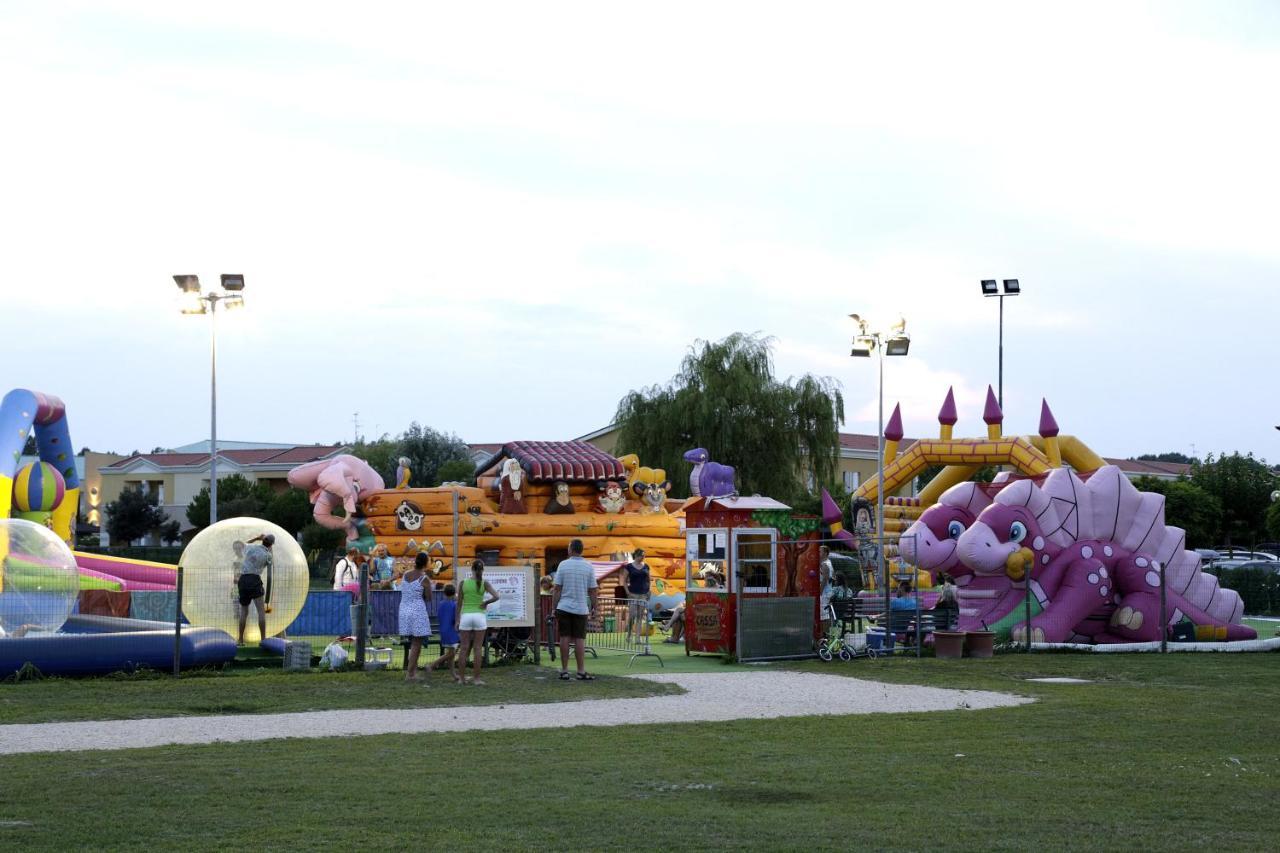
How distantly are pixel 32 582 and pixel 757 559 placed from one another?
1044cm

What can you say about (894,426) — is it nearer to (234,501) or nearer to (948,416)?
(948,416)

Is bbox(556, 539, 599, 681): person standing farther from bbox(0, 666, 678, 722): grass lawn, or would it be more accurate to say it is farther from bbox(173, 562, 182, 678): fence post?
bbox(173, 562, 182, 678): fence post

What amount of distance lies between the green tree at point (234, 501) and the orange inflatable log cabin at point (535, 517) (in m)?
33.5

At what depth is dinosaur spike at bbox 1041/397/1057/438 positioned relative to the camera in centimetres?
3588

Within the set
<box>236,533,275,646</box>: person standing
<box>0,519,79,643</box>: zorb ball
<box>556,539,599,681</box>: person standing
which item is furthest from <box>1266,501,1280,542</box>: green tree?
<box>0,519,79,643</box>: zorb ball

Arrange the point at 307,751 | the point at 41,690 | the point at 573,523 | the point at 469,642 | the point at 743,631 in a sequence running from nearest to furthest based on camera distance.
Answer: the point at 307,751 → the point at 41,690 → the point at 469,642 → the point at 743,631 → the point at 573,523

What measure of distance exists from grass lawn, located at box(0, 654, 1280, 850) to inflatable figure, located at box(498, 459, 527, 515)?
73.9 ft

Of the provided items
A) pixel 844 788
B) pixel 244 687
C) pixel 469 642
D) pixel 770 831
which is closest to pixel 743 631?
pixel 469 642

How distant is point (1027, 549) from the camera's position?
25.5m

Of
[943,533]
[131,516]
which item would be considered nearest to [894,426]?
[943,533]

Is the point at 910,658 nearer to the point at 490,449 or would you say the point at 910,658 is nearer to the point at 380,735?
the point at 380,735

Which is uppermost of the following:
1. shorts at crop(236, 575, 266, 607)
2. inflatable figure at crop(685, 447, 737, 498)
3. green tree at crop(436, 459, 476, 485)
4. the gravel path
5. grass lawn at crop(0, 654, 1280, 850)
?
green tree at crop(436, 459, 476, 485)

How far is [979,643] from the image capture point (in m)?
23.2

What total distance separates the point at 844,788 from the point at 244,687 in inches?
377
